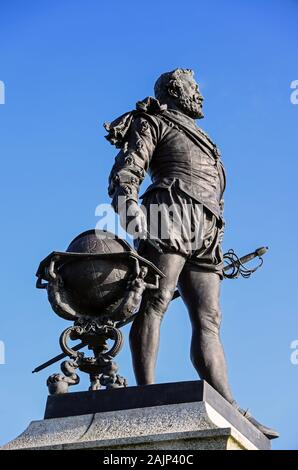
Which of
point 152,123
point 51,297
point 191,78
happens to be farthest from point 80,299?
point 191,78

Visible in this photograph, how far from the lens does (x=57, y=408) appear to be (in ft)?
27.4

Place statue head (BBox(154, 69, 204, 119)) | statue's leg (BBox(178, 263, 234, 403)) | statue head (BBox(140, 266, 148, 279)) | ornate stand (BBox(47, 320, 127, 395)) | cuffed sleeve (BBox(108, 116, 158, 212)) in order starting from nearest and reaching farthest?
ornate stand (BBox(47, 320, 127, 395)) → statue head (BBox(140, 266, 148, 279)) → statue's leg (BBox(178, 263, 234, 403)) → cuffed sleeve (BBox(108, 116, 158, 212)) → statue head (BBox(154, 69, 204, 119))

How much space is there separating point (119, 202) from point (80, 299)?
1111mm

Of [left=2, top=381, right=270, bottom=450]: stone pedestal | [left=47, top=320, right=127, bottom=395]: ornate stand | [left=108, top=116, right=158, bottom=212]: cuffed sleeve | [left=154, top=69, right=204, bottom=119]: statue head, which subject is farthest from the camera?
[left=154, top=69, right=204, bottom=119]: statue head

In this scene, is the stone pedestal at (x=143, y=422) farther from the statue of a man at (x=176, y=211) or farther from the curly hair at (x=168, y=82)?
the curly hair at (x=168, y=82)

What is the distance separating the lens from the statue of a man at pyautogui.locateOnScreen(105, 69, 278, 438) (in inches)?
363

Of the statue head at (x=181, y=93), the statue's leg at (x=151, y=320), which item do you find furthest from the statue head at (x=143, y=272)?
the statue head at (x=181, y=93)

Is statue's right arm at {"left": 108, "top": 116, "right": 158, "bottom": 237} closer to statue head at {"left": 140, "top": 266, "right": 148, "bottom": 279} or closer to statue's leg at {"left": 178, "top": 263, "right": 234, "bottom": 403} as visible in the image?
statue head at {"left": 140, "top": 266, "right": 148, "bottom": 279}

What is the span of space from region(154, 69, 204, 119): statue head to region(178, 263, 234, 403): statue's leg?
5.96ft

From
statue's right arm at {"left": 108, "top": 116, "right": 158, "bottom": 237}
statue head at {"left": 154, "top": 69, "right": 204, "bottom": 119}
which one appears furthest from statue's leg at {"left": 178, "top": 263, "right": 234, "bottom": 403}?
statue head at {"left": 154, "top": 69, "right": 204, "bottom": 119}

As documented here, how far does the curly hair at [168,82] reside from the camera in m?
10.7

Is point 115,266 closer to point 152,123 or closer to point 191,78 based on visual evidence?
point 152,123

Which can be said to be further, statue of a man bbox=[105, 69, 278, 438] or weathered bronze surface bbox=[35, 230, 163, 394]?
statue of a man bbox=[105, 69, 278, 438]
